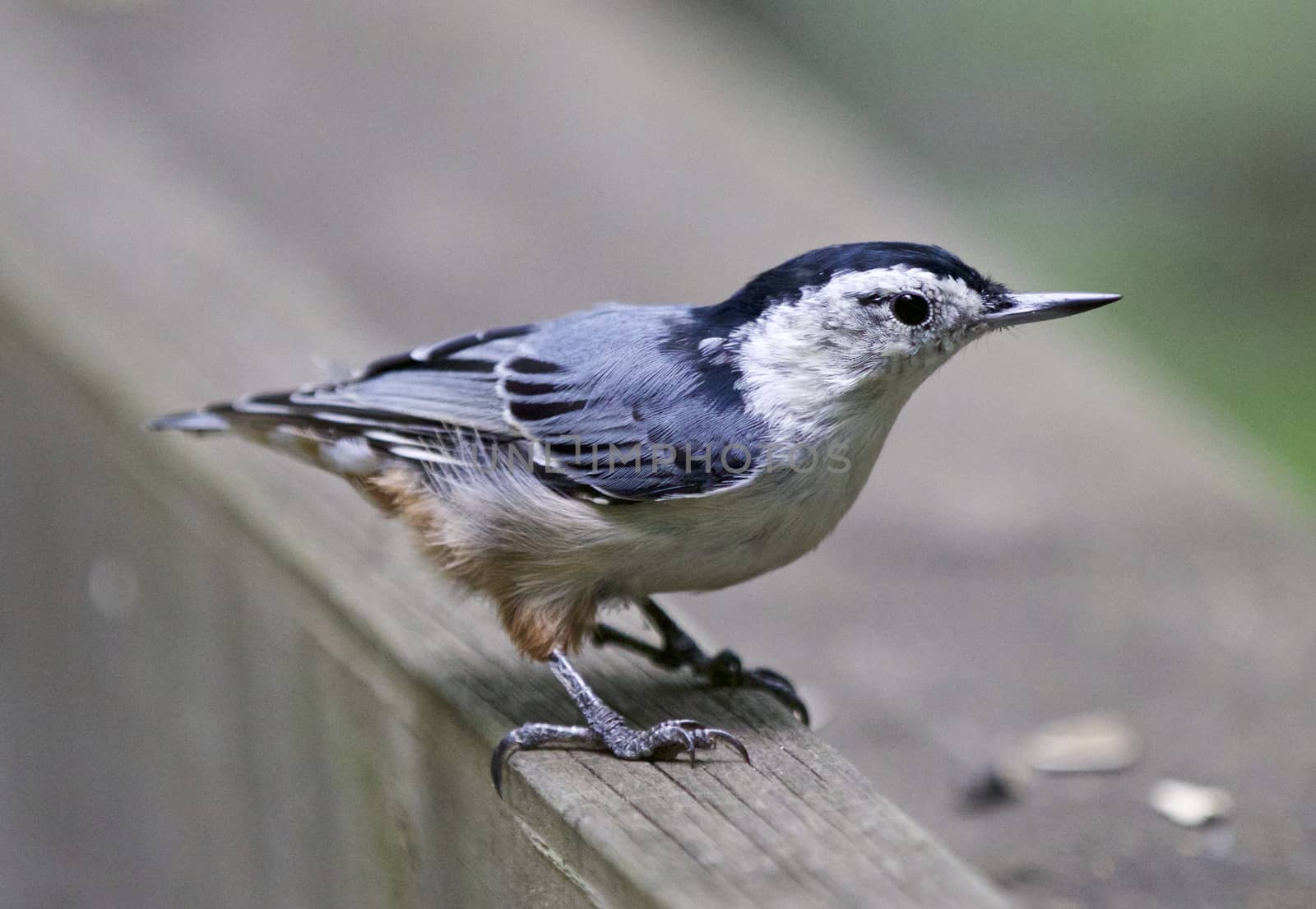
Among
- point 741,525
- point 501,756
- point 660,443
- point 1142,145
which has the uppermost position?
point 1142,145

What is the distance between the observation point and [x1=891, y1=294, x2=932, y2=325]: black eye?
222cm

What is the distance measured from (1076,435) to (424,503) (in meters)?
1.80

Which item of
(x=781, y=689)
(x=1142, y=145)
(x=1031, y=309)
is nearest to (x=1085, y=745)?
(x=781, y=689)

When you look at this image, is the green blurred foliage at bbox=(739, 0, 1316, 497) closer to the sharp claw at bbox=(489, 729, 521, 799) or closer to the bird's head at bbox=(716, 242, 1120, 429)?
the bird's head at bbox=(716, 242, 1120, 429)

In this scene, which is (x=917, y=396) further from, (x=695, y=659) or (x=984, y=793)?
(x=695, y=659)

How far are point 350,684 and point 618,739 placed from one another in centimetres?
52

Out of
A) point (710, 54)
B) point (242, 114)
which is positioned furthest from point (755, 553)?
point (710, 54)

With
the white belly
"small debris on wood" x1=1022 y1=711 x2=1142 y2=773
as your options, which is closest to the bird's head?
the white belly

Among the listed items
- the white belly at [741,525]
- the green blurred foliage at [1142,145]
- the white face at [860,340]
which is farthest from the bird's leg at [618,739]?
the green blurred foliage at [1142,145]

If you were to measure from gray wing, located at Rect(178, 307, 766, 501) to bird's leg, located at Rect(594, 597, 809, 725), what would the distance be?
0.96ft

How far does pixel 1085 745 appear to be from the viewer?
9.38 feet

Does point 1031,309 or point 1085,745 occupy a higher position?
point 1031,309

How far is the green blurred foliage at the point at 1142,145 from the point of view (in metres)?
7.80

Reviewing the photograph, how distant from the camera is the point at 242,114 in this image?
5.35 meters
